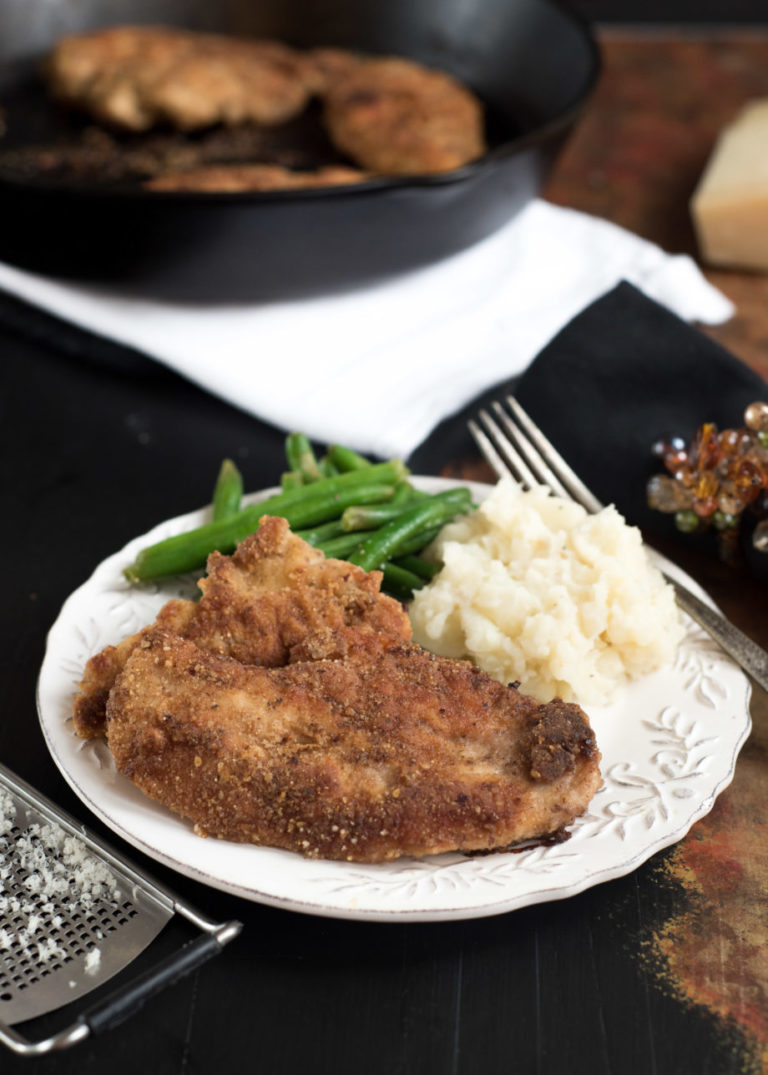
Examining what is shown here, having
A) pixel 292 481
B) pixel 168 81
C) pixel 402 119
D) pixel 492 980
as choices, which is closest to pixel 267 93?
pixel 168 81

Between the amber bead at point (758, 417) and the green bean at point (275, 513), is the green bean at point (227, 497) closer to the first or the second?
the green bean at point (275, 513)

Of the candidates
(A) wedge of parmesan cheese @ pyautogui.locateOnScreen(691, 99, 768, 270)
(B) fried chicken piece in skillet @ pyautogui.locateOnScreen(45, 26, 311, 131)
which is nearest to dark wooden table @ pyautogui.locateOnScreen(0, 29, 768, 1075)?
(A) wedge of parmesan cheese @ pyautogui.locateOnScreen(691, 99, 768, 270)

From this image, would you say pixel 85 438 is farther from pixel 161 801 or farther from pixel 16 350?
pixel 161 801

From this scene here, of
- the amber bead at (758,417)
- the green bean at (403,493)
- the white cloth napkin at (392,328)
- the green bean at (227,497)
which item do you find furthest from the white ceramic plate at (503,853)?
the white cloth napkin at (392,328)

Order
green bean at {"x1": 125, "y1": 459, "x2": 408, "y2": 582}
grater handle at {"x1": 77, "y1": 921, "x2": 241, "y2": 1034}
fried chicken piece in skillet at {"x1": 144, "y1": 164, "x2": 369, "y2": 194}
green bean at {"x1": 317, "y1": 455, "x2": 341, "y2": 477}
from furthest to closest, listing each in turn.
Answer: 1. fried chicken piece in skillet at {"x1": 144, "y1": 164, "x2": 369, "y2": 194}
2. green bean at {"x1": 317, "y1": 455, "x2": 341, "y2": 477}
3. green bean at {"x1": 125, "y1": 459, "x2": 408, "y2": 582}
4. grater handle at {"x1": 77, "y1": 921, "x2": 241, "y2": 1034}

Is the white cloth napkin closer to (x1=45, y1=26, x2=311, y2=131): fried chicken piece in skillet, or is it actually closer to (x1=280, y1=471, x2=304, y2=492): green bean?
(x1=280, y1=471, x2=304, y2=492): green bean

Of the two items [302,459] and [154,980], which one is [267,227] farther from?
[154,980]
